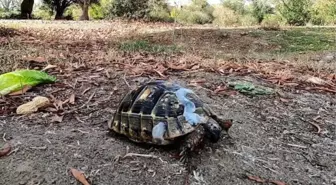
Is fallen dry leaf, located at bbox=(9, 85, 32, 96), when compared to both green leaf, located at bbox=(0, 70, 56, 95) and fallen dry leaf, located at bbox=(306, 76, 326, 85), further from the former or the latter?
fallen dry leaf, located at bbox=(306, 76, 326, 85)

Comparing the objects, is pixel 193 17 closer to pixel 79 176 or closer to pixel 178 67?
pixel 178 67

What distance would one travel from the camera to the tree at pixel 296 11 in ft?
60.3

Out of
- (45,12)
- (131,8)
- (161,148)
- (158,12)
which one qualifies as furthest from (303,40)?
(45,12)

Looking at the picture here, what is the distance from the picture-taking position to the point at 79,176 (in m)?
2.05

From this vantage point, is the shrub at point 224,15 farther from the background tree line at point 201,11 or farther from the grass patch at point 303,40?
the grass patch at point 303,40

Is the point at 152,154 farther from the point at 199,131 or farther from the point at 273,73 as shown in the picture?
the point at 273,73

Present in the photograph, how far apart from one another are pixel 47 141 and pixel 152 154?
2.27 ft

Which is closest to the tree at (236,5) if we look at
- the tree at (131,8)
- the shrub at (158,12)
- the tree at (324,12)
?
the tree at (324,12)

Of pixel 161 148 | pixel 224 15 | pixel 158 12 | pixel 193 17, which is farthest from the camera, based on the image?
pixel 224 15

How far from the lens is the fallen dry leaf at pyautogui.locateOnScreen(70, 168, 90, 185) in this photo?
2016 mm

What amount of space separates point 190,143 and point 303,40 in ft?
25.1

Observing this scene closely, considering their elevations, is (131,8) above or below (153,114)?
above

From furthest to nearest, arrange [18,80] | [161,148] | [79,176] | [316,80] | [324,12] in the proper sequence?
1. [324,12]
2. [316,80]
3. [18,80]
4. [161,148]
5. [79,176]

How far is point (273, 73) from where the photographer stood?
4301 millimetres
